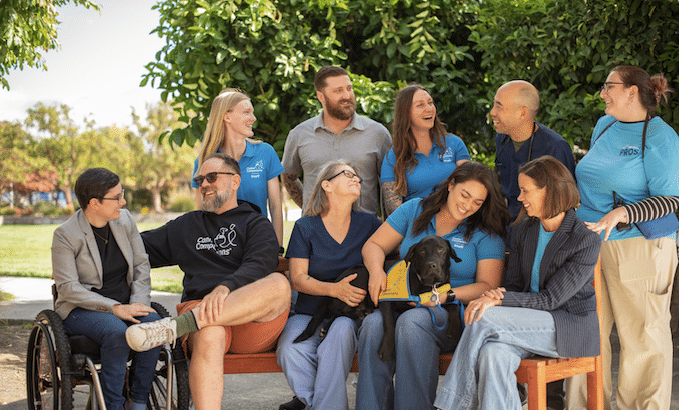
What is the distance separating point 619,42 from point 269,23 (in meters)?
2.84

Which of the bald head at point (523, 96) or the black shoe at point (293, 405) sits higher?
the bald head at point (523, 96)

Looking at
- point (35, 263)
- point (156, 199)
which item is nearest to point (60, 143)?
point (156, 199)

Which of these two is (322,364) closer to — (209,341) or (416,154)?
(209,341)

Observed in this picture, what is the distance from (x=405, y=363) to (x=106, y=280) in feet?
5.61

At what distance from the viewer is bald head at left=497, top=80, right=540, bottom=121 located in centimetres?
389

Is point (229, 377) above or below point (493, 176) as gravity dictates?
below

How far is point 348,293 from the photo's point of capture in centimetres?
337

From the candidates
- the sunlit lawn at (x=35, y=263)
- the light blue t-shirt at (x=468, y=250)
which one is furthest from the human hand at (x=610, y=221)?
the sunlit lawn at (x=35, y=263)

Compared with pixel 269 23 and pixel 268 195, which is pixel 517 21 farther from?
pixel 268 195

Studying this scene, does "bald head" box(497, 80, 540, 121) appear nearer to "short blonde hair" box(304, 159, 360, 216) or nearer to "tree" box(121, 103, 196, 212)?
"short blonde hair" box(304, 159, 360, 216)

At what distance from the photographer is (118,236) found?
337cm

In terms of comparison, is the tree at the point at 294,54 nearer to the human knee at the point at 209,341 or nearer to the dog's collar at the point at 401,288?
the dog's collar at the point at 401,288

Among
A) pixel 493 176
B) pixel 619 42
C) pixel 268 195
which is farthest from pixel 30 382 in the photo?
pixel 619 42

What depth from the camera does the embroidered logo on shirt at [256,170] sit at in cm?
414
